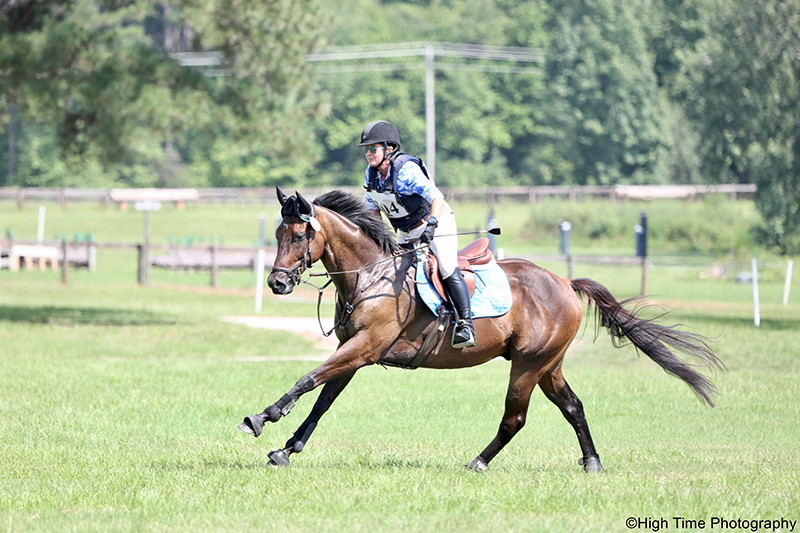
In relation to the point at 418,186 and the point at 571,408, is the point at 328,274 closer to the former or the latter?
the point at 418,186

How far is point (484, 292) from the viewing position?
8211mm

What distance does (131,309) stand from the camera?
955 inches

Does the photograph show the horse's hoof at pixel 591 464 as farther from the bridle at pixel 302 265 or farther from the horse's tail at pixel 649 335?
the bridle at pixel 302 265

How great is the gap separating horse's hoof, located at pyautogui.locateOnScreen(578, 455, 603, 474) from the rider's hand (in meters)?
2.42

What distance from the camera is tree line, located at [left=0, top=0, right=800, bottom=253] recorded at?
65.4 feet

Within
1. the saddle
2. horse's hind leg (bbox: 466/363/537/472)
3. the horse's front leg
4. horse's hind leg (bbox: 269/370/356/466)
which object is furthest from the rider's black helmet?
horse's hind leg (bbox: 466/363/537/472)

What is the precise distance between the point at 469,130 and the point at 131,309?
→ 55385 millimetres

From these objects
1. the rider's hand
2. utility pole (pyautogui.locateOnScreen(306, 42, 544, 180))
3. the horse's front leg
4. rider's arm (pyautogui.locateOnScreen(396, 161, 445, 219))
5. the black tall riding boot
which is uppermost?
utility pole (pyautogui.locateOnScreen(306, 42, 544, 180))

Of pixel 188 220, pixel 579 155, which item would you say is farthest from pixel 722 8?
pixel 579 155

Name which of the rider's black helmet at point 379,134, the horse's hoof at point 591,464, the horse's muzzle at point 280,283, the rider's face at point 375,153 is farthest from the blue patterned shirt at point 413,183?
the horse's hoof at point 591,464

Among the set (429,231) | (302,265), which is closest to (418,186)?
(429,231)

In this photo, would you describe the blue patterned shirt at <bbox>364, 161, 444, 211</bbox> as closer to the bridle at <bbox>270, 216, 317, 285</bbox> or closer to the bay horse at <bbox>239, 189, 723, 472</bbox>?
the bay horse at <bbox>239, 189, 723, 472</bbox>

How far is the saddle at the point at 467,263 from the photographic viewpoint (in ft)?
26.5

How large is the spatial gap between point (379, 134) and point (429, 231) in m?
0.90
